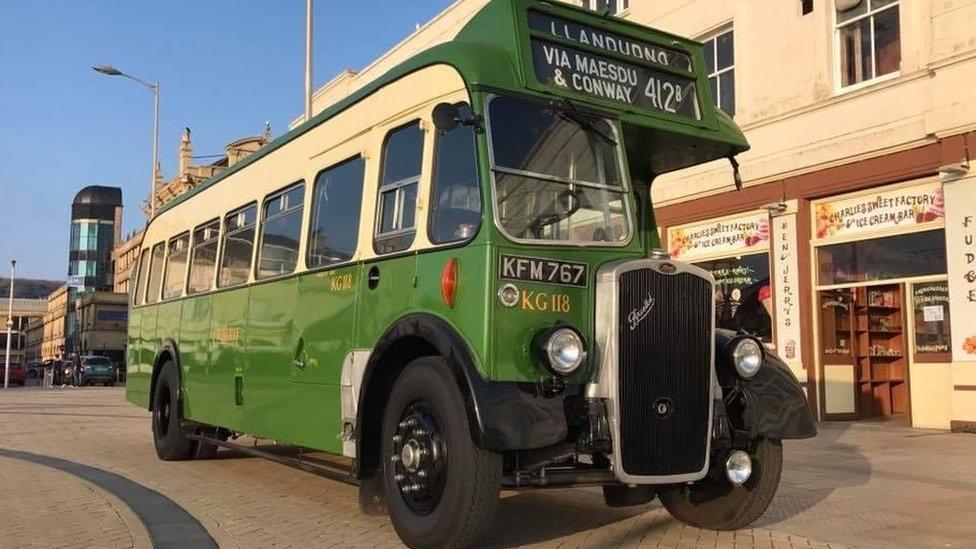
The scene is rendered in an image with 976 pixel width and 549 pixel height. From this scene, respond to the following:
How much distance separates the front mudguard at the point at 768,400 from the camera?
5.50 meters

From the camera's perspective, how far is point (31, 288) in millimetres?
167000

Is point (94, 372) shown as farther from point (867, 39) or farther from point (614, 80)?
point (614, 80)

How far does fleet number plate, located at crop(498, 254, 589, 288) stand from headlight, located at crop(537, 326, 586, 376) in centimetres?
35

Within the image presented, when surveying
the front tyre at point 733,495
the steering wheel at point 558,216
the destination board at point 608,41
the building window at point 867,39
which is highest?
Answer: the building window at point 867,39

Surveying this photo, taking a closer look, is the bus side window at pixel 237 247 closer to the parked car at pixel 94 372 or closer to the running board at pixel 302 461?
Answer: the running board at pixel 302 461

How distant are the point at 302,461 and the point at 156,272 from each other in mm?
5692

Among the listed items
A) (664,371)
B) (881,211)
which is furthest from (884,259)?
(664,371)

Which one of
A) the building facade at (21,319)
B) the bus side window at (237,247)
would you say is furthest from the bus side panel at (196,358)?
the building facade at (21,319)

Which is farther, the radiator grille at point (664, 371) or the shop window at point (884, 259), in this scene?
the shop window at point (884, 259)

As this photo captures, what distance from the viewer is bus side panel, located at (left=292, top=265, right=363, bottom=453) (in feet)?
20.7

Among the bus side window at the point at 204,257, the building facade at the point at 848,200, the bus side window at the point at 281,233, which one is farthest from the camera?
the building facade at the point at 848,200

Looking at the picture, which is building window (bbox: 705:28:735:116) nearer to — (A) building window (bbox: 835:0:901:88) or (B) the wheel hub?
(A) building window (bbox: 835:0:901:88)

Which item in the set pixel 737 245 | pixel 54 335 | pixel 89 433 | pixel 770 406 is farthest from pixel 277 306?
pixel 54 335

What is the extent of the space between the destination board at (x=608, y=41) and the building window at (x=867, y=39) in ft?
30.6
